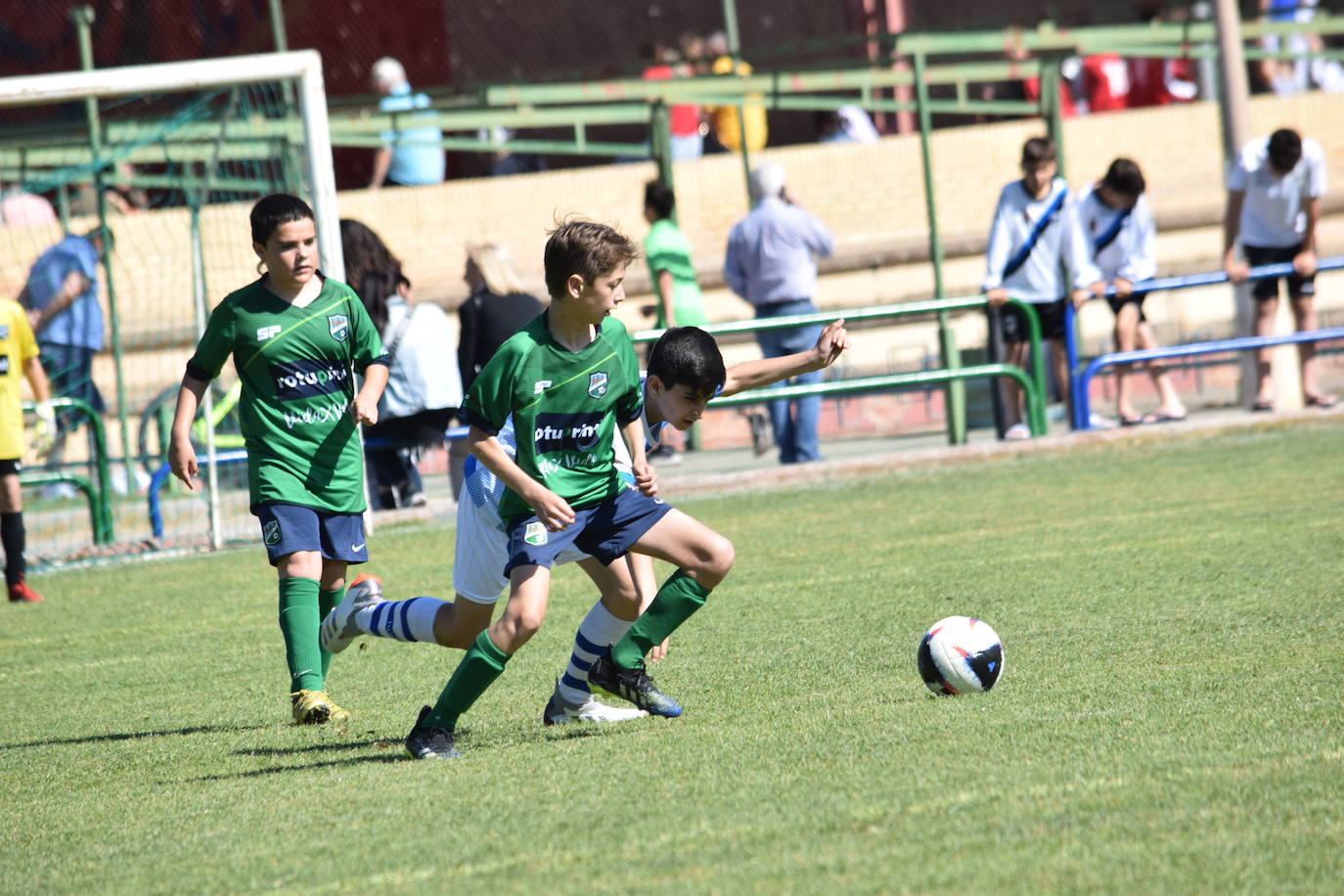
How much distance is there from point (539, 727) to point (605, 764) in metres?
0.75

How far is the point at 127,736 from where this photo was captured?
5.90m

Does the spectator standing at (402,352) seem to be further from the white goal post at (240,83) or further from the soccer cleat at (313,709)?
the soccer cleat at (313,709)

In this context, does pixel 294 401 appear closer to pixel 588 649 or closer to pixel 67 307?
pixel 588 649

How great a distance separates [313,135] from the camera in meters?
10.8

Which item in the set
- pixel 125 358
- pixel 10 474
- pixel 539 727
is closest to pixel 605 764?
pixel 539 727

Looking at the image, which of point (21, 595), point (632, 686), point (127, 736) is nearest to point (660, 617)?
point (632, 686)

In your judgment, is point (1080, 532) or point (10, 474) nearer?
point (1080, 532)

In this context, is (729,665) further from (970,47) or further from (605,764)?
(970,47)

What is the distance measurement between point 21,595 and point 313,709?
465 cm

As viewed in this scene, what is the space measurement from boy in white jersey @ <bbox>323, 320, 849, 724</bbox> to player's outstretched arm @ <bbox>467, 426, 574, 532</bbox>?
8.3 inches

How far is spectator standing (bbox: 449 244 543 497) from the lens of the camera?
38.4 feet

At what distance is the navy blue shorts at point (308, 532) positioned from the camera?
6086mm

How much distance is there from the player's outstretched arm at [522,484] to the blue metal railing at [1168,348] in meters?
8.64

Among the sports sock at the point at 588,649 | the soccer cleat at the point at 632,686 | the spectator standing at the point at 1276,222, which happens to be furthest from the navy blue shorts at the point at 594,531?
the spectator standing at the point at 1276,222
